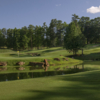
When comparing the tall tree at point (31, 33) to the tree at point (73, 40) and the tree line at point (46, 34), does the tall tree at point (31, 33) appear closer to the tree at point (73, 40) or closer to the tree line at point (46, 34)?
the tree line at point (46, 34)

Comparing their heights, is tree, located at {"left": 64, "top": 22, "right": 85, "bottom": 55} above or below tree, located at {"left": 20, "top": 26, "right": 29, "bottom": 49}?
below

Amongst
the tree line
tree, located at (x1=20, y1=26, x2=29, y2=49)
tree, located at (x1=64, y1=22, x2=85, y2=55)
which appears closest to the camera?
tree, located at (x1=64, y1=22, x2=85, y2=55)

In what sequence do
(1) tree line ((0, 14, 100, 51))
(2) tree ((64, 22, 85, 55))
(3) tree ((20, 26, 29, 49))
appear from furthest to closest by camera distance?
(1) tree line ((0, 14, 100, 51))
(3) tree ((20, 26, 29, 49))
(2) tree ((64, 22, 85, 55))

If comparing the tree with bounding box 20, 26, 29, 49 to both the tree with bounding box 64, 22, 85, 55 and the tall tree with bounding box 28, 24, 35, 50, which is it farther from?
the tree with bounding box 64, 22, 85, 55

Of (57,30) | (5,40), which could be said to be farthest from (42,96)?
(5,40)

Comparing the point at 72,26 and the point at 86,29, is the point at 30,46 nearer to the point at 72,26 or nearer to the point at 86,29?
the point at 86,29

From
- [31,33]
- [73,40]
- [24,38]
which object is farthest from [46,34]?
[73,40]

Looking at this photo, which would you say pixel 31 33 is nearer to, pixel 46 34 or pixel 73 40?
pixel 46 34

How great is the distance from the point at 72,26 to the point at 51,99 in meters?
37.3

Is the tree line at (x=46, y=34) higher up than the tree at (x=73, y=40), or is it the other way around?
the tree line at (x=46, y=34)

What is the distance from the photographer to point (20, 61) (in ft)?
78.3

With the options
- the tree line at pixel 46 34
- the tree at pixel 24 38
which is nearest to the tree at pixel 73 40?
the tree line at pixel 46 34

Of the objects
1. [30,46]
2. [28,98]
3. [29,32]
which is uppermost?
[29,32]

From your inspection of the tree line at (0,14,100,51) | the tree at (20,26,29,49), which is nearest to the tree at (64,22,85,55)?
the tree line at (0,14,100,51)
